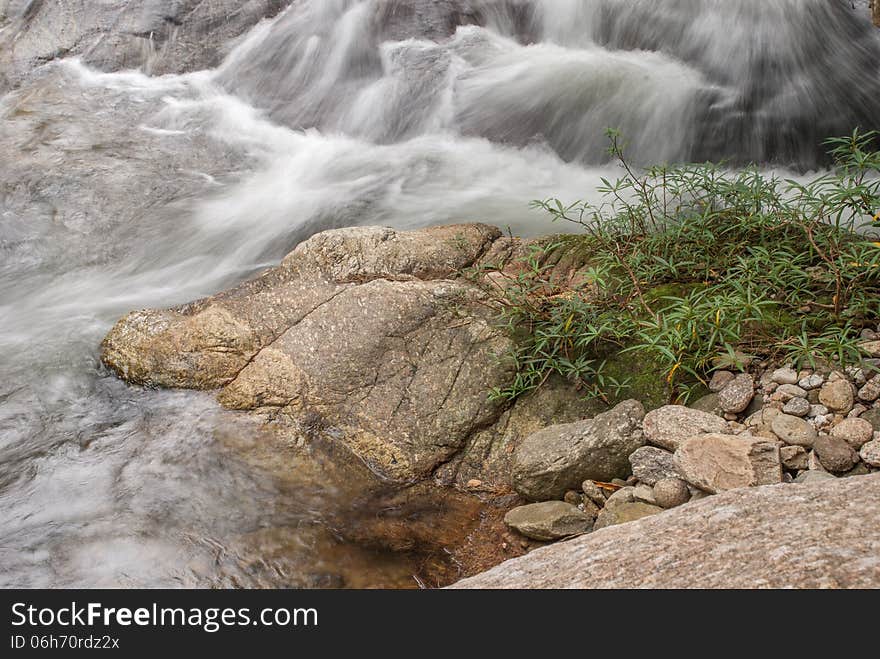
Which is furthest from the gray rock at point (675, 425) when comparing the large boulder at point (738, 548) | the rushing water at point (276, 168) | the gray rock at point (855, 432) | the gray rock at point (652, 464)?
the rushing water at point (276, 168)

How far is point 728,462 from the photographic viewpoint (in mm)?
2697

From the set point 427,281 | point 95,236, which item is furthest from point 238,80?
point 427,281

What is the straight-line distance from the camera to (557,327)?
3471 mm

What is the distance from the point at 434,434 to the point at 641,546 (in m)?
1.48

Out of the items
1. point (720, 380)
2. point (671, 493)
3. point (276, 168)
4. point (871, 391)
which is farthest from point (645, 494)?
point (276, 168)

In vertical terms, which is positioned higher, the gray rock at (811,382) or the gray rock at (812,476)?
the gray rock at (811,382)

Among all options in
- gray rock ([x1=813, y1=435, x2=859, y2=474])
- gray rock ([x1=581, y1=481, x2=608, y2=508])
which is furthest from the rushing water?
gray rock ([x1=813, y1=435, x2=859, y2=474])

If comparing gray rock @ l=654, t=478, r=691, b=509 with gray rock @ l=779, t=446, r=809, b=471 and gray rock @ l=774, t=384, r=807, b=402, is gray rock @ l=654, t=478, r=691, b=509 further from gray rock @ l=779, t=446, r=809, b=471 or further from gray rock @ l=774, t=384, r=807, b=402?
gray rock @ l=774, t=384, r=807, b=402

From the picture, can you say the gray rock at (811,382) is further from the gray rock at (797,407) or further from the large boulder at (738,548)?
the large boulder at (738,548)

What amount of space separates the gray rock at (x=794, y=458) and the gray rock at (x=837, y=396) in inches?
9.3

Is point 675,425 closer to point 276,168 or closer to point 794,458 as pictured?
point 794,458

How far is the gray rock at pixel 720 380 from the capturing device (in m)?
3.15

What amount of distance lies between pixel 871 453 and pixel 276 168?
6.12m

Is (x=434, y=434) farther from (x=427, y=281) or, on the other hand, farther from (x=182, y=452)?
(x=182, y=452)
